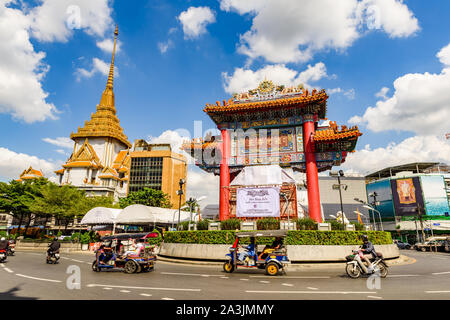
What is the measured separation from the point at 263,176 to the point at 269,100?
7.00 m

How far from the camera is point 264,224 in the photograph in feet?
60.5

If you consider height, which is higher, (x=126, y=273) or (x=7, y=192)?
(x=7, y=192)

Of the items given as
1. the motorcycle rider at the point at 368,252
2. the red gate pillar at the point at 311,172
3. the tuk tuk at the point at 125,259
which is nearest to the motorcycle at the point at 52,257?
the tuk tuk at the point at 125,259

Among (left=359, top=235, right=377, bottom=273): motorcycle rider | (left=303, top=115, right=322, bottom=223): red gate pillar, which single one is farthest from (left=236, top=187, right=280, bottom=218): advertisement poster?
(left=359, top=235, right=377, bottom=273): motorcycle rider

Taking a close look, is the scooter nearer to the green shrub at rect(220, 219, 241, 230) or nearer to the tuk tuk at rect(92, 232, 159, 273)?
the tuk tuk at rect(92, 232, 159, 273)

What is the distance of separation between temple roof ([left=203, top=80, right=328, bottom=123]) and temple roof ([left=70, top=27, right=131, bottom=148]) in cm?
6098

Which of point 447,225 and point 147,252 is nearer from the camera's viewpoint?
point 147,252

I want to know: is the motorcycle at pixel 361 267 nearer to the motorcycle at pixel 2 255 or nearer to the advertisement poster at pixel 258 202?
the advertisement poster at pixel 258 202

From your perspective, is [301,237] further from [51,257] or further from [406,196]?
[406,196]

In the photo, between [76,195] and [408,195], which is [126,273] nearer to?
[76,195]

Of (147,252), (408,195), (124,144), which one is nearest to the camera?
(147,252)

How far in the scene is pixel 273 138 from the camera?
24688 mm
